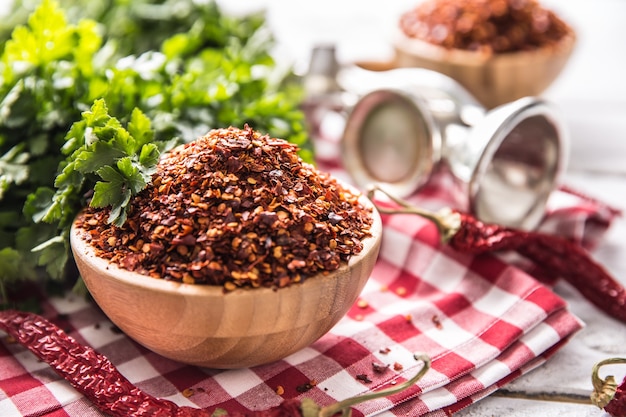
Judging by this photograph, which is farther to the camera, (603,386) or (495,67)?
(495,67)

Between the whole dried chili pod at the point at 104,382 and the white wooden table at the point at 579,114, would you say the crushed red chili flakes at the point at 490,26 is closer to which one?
the white wooden table at the point at 579,114

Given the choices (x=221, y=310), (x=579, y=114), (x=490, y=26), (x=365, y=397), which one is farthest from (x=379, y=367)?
(x=579, y=114)

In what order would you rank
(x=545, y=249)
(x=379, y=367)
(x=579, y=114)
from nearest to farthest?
(x=379, y=367) < (x=545, y=249) < (x=579, y=114)

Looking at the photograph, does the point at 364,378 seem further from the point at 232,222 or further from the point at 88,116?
the point at 88,116

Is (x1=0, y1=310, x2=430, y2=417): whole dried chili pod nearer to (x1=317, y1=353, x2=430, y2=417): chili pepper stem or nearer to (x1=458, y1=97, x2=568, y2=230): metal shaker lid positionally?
(x1=317, y1=353, x2=430, y2=417): chili pepper stem

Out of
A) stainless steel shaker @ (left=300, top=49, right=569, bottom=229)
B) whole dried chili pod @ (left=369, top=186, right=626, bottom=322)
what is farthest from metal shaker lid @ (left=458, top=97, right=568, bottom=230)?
whole dried chili pod @ (left=369, top=186, right=626, bottom=322)

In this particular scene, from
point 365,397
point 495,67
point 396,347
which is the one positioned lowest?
point 396,347

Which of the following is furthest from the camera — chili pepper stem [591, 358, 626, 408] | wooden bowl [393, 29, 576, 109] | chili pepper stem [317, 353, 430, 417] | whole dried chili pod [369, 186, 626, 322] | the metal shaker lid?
wooden bowl [393, 29, 576, 109]

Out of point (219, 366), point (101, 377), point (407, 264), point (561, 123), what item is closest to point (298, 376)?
point (219, 366)

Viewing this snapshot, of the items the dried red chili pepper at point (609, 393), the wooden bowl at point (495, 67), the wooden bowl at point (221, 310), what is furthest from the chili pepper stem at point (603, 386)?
the wooden bowl at point (495, 67)
